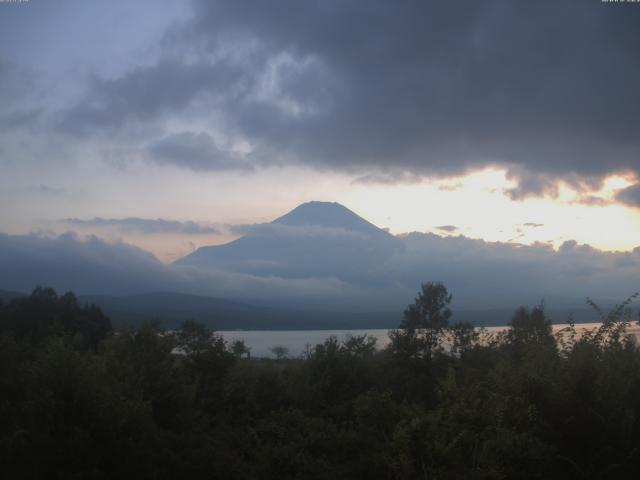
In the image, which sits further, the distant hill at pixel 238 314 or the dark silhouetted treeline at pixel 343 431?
the distant hill at pixel 238 314

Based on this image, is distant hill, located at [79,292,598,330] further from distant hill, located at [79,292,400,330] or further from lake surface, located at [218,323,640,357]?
lake surface, located at [218,323,640,357]

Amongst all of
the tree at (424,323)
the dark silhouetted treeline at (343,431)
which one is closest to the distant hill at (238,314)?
the tree at (424,323)

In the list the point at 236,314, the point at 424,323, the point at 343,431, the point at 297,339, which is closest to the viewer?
the point at 343,431

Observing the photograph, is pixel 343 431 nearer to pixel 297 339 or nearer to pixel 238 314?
pixel 297 339

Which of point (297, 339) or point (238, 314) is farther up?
point (238, 314)

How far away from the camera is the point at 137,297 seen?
529 ft

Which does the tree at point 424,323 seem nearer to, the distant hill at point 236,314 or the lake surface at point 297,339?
the lake surface at point 297,339

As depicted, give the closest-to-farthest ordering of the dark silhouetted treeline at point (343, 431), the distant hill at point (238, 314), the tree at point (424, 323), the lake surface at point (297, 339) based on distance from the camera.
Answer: the dark silhouetted treeline at point (343, 431) → the lake surface at point (297, 339) → the tree at point (424, 323) → the distant hill at point (238, 314)

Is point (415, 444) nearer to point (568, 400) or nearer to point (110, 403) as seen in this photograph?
point (568, 400)

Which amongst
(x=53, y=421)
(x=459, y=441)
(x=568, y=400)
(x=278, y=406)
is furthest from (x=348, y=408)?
(x=53, y=421)

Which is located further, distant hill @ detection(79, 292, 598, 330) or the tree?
distant hill @ detection(79, 292, 598, 330)

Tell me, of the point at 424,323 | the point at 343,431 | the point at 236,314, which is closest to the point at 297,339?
the point at 236,314

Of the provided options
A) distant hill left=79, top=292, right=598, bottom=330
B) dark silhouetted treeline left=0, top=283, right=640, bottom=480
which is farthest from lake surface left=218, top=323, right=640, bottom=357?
distant hill left=79, top=292, right=598, bottom=330

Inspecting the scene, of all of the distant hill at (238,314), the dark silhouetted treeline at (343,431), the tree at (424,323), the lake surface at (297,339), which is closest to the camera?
the dark silhouetted treeline at (343,431)
